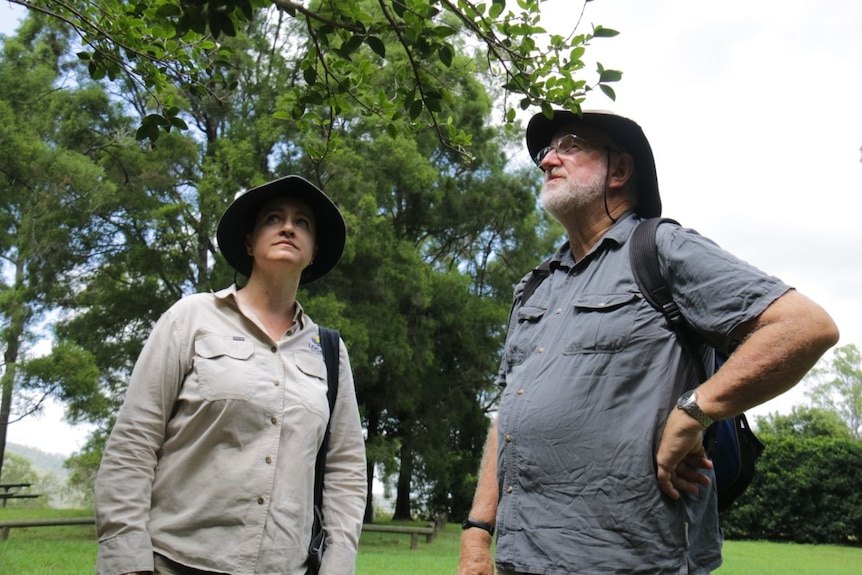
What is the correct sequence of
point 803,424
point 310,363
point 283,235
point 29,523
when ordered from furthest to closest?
point 803,424, point 29,523, point 283,235, point 310,363

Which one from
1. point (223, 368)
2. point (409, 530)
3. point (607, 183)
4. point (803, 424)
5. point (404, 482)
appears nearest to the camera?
point (223, 368)

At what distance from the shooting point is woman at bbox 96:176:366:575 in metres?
2.25

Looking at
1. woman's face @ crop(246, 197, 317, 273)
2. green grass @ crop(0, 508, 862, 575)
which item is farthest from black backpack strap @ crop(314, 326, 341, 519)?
green grass @ crop(0, 508, 862, 575)

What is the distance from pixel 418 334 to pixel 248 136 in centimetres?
609

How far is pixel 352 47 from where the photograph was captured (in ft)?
8.23

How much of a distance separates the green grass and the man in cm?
908

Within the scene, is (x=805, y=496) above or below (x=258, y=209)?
below

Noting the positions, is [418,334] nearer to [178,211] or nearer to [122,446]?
[178,211]

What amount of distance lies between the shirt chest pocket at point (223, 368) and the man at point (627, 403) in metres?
0.80

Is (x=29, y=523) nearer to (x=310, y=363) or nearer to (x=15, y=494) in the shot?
(x=15, y=494)

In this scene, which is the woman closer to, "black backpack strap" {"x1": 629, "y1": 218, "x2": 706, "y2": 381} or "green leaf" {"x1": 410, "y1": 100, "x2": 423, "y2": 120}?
"green leaf" {"x1": 410, "y1": 100, "x2": 423, "y2": 120}

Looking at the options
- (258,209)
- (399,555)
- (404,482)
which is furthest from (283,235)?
(404,482)

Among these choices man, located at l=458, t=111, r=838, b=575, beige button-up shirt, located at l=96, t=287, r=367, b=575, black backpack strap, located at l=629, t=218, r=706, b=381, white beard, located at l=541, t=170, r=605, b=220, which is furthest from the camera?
white beard, located at l=541, t=170, r=605, b=220

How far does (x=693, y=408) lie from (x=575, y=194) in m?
0.90
